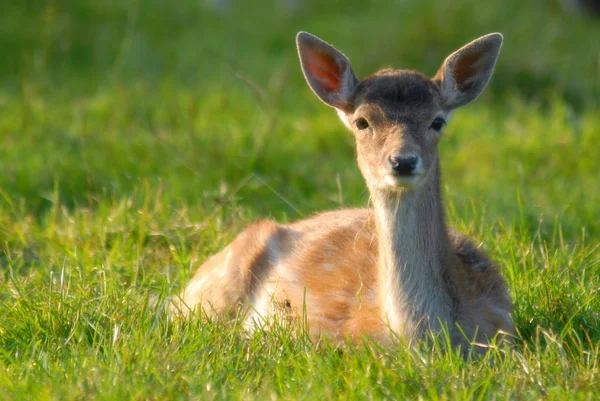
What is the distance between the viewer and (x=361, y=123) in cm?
490

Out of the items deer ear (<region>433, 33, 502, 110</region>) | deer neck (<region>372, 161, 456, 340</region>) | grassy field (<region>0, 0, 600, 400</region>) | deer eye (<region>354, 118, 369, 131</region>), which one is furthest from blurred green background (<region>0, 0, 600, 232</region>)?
deer neck (<region>372, 161, 456, 340</region>)

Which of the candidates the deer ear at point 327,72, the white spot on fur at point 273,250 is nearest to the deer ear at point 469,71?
the deer ear at point 327,72

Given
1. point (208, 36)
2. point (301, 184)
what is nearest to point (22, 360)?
point (301, 184)

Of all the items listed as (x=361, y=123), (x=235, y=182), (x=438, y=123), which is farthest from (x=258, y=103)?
(x=438, y=123)

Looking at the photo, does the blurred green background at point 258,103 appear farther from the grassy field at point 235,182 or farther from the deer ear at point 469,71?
the deer ear at point 469,71

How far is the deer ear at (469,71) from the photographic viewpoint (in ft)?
16.6

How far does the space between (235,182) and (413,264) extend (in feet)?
10.3

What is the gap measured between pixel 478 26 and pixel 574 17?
252 centimetres

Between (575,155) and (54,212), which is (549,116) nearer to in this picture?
(575,155)

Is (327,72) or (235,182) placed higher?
(327,72)

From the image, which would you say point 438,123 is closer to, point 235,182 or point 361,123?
point 361,123

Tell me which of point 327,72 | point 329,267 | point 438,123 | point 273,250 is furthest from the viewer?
point 273,250

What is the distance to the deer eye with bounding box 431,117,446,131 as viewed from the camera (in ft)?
15.8

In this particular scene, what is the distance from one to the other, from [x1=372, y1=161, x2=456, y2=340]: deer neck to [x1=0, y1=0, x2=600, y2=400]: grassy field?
1.01 feet
